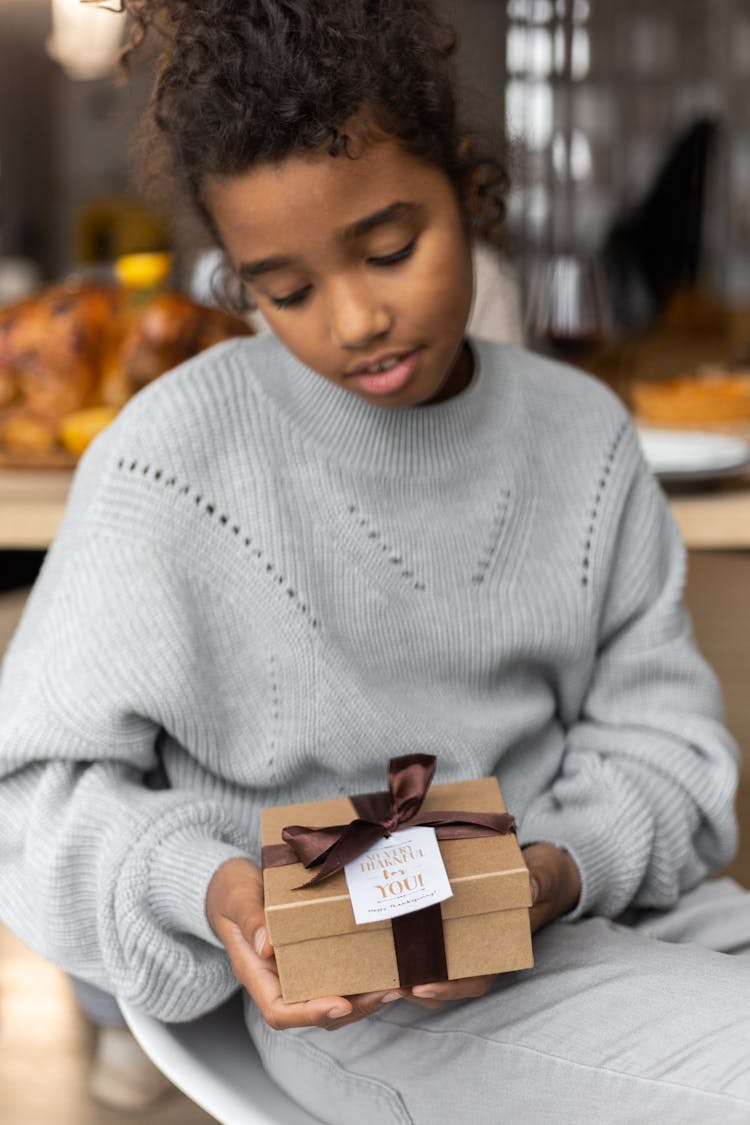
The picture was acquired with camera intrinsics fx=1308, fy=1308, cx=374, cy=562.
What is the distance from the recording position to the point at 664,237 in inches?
281

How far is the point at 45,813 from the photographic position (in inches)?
33.0

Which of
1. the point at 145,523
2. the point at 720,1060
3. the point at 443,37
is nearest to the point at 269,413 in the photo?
the point at 145,523

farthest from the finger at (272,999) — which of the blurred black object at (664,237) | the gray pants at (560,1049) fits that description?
the blurred black object at (664,237)

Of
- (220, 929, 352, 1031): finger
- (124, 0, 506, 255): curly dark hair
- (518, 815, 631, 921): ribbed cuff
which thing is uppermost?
(124, 0, 506, 255): curly dark hair

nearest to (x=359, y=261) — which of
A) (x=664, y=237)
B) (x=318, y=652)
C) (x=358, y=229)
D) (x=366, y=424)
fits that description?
(x=358, y=229)

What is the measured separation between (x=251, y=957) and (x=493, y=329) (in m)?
1.04

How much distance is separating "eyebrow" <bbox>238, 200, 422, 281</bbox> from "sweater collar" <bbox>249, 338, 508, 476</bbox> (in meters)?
0.12

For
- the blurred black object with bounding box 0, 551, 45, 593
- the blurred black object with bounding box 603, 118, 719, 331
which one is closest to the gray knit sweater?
the blurred black object with bounding box 0, 551, 45, 593

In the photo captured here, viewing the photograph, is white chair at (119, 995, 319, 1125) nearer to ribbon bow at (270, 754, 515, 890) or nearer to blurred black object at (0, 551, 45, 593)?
ribbon bow at (270, 754, 515, 890)

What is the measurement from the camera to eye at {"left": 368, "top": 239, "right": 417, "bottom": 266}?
0.85 m

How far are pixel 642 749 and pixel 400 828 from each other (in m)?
0.32

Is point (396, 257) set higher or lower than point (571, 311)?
higher

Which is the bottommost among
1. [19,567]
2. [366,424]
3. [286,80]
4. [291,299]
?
[19,567]

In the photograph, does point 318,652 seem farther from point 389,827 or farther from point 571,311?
point 571,311
